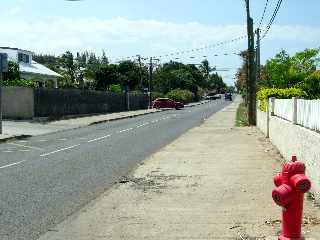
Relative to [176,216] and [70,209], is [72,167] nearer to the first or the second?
[70,209]

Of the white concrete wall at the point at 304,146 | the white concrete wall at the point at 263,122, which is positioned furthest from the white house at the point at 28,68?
the white concrete wall at the point at 304,146

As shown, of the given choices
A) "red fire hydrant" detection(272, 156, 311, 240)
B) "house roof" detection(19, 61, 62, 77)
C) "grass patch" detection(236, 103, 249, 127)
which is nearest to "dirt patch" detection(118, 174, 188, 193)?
"red fire hydrant" detection(272, 156, 311, 240)

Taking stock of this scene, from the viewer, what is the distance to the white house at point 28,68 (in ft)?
208

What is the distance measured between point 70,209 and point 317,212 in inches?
A: 144

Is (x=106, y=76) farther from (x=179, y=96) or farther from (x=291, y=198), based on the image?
(x=291, y=198)

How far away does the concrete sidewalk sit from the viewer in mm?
7453

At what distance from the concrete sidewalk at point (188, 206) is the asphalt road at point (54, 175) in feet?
1.21

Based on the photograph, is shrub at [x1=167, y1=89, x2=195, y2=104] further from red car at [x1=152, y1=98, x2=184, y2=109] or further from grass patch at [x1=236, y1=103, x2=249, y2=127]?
grass patch at [x1=236, y1=103, x2=249, y2=127]

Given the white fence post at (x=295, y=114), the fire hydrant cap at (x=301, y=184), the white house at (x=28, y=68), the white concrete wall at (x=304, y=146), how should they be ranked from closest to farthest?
1. the fire hydrant cap at (x=301, y=184)
2. the white concrete wall at (x=304, y=146)
3. the white fence post at (x=295, y=114)
4. the white house at (x=28, y=68)

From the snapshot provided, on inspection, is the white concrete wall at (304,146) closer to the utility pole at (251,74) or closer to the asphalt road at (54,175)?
the asphalt road at (54,175)

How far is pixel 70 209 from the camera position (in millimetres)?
9211

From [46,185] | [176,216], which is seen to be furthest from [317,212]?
[46,185]

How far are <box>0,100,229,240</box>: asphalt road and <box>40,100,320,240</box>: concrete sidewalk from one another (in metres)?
0.37

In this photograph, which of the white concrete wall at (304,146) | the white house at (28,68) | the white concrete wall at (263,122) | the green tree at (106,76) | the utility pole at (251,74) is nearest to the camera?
the white concrete wall at (304,146)
